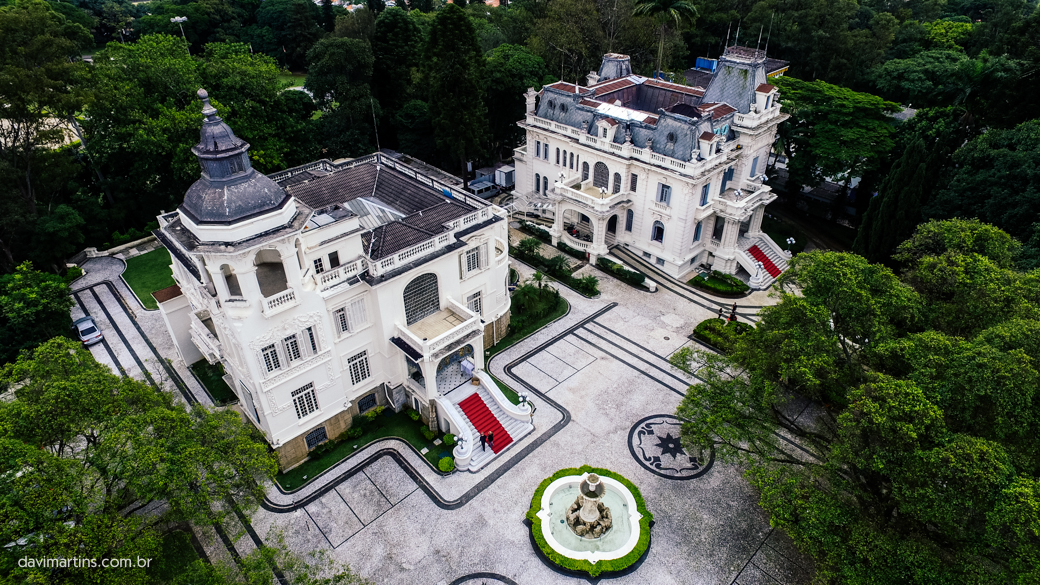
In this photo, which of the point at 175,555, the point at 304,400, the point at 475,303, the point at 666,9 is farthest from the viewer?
the point at 666,9

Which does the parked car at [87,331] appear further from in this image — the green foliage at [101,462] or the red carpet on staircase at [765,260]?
the red carpet on staircase at [765,260]

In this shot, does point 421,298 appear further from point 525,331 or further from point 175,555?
point 175,555

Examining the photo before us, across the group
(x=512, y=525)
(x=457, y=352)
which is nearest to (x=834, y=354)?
(x=512, y=525)

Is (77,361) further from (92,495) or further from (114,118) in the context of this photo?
(114,118)

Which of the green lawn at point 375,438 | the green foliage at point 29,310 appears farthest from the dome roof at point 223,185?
the green foliage at point 29,310

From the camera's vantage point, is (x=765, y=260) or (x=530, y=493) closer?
(x=530, y=493)

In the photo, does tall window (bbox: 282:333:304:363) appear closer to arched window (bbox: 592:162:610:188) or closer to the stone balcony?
the stone balcony

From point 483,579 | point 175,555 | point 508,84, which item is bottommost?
point 483,579

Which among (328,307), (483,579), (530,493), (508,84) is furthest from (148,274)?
(483,579)
